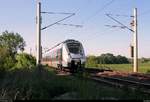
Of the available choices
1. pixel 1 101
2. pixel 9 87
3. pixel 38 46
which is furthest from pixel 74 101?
pixel 38 46

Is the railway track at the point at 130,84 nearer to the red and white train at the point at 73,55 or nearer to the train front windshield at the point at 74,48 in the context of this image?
the red and white train at the point at 73,55

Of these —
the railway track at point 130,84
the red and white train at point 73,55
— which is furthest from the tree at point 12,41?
the railway track at point 130,84

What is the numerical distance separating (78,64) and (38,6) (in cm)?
737

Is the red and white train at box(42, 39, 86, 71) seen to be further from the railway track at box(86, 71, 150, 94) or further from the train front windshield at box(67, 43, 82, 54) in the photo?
the railway track at box(86, 71, 150, 94)

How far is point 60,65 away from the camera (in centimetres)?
4219

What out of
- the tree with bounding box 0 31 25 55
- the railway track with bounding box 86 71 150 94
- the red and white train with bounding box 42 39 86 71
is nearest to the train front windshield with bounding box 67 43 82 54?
the red and white train with bounding box 42 39 86 71

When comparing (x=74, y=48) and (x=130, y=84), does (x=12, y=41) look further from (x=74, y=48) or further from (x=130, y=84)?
(x=130, y=84)

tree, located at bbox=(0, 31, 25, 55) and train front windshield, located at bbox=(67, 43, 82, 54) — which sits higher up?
tree, located at bbox=(0, 31, 25, 55)

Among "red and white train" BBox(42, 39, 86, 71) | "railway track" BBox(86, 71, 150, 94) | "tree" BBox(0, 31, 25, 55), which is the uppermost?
"tree" BBox(0, 31, 25, 55)

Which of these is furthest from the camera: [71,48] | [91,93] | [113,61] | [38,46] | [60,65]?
[113,61]

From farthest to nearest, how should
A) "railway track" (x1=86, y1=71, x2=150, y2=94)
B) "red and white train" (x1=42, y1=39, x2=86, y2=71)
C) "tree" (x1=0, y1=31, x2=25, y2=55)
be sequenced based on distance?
"tree" (x1=0, y1=31, x2=25, y2=55) → "red and white train" (x1=42, y1=39, x2=86, y2=71) → "railway track" (x1=86, y1=71, x2=150, y2=94)

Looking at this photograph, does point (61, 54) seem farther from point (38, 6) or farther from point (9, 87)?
point (9, 87)

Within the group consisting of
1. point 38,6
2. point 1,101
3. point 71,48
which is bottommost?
point 1,101

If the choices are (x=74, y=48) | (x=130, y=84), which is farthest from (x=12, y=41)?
(x=130, y=84)
